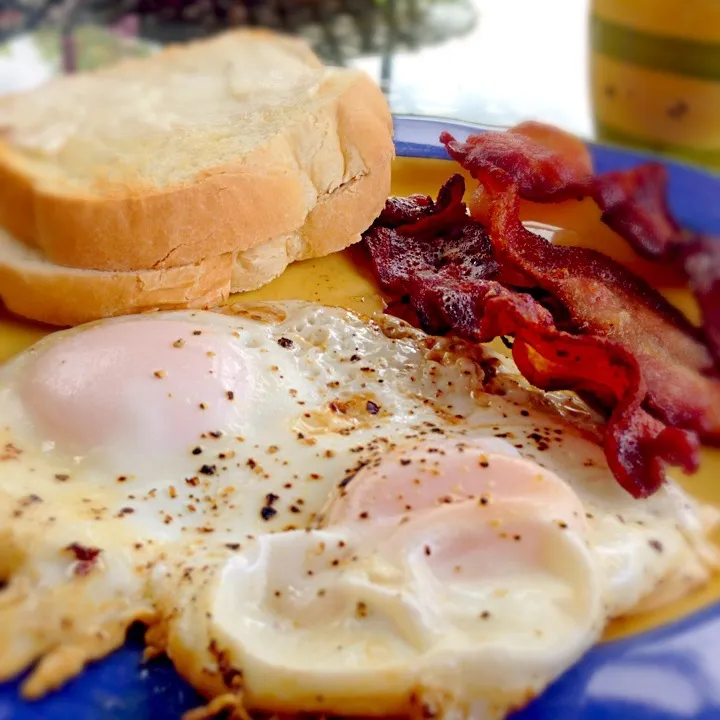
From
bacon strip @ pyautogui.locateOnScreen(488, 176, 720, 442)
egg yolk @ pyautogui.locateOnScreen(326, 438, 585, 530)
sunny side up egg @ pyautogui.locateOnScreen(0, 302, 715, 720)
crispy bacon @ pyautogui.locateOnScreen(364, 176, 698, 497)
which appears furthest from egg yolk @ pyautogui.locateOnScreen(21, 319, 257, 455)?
bacon strip @ pyautogui.locateOnScreen(488, 176, 720, 442)

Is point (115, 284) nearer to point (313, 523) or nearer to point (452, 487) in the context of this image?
point (313, 523)

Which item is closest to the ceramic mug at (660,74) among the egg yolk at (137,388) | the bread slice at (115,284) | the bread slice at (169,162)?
the bread slice at (169,162)

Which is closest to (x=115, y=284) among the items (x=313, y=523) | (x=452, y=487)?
(x=313, y=523)

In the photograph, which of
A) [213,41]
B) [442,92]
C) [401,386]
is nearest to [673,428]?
→ [401,386]

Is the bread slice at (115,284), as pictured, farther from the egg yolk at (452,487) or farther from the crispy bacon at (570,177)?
the egg yolk at (452,487)

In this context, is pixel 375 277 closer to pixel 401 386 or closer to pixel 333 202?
pixel 333 202

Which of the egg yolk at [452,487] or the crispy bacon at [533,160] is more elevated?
the crispy bacon at [533,160]

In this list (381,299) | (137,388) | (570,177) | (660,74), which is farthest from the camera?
(381,299)

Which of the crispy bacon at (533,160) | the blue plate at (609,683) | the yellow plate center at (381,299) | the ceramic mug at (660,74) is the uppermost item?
the ceramic mug at (660,74)
